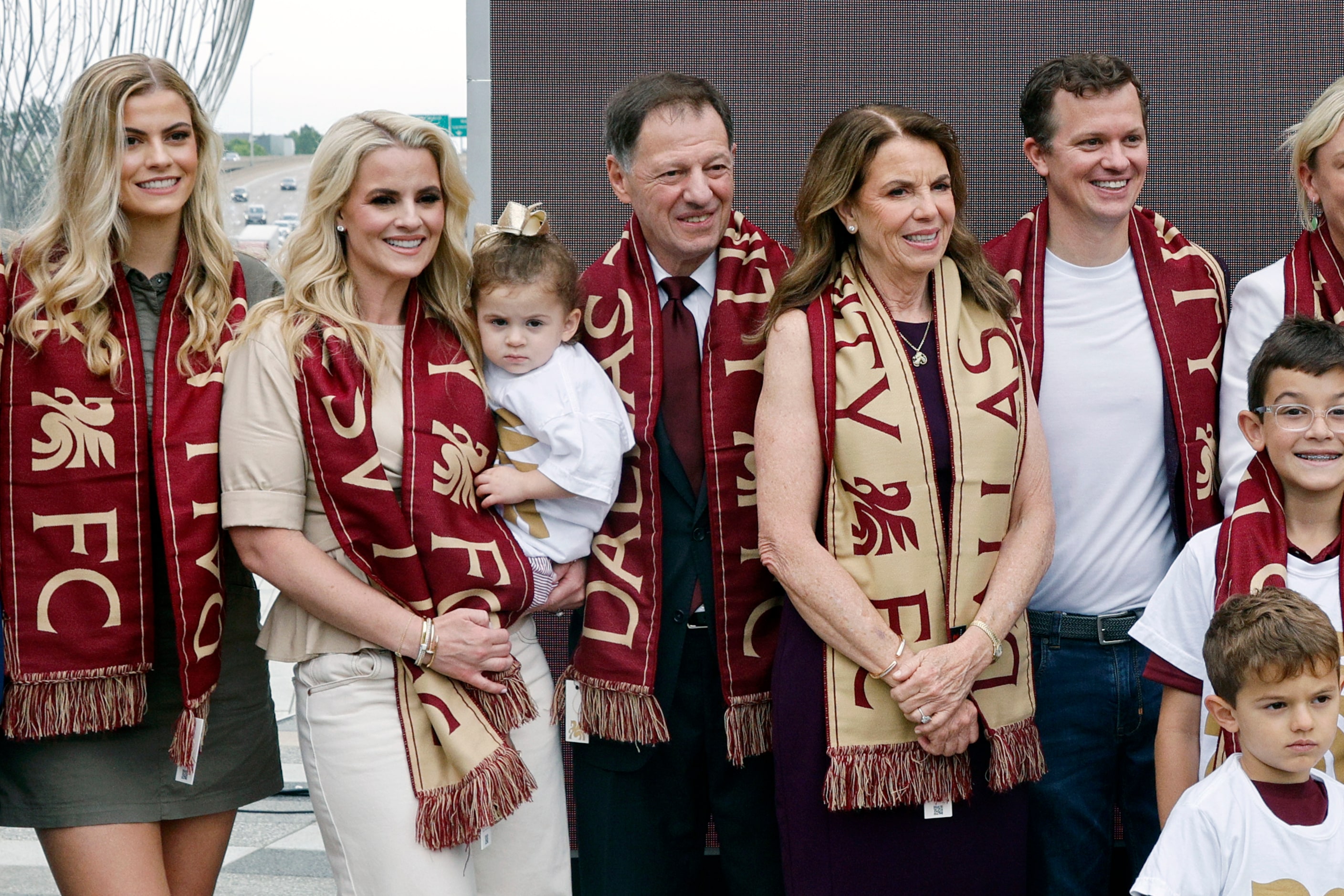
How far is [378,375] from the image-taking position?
222 cm

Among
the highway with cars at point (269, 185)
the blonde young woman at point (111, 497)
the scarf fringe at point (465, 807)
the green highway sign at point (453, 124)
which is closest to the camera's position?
the scarf fringe at point (465, 807)

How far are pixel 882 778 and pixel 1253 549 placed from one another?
709mm

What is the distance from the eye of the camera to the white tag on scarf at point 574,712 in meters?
2.42

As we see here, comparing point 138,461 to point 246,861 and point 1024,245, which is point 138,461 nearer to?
point 1024,245

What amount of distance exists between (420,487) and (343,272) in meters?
0.42

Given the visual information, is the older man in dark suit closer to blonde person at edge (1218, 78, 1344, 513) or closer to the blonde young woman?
the blonde young woman

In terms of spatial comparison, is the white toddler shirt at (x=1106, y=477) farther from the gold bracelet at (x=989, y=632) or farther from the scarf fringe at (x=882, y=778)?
the scarf fringe at (x=882, y=778)

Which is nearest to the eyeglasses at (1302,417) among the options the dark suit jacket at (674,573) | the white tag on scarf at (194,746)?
the dark suit jacket at (674,573)

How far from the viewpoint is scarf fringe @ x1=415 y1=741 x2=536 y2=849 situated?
2.11m

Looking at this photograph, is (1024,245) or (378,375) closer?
(378,375)

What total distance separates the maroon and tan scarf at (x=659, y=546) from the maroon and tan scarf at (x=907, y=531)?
0.18 metres

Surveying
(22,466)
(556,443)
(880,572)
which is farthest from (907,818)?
(22,466)

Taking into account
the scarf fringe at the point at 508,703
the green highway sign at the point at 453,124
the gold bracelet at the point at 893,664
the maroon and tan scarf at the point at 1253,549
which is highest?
the green highway sign at the point at 453,124

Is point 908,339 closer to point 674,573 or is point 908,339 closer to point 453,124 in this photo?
point 674,573
